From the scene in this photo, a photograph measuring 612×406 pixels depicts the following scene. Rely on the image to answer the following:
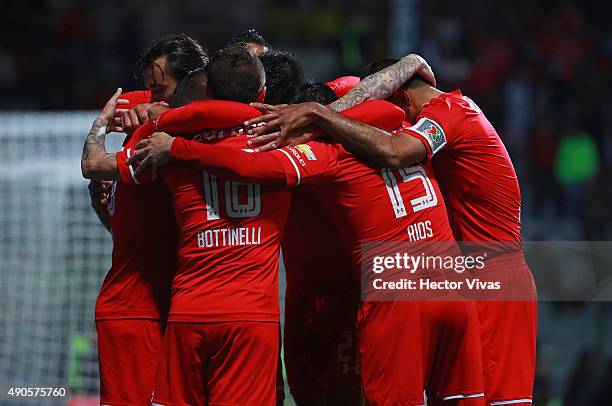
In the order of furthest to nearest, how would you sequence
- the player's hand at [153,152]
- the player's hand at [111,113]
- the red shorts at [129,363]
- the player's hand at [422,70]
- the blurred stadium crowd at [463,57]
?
the blurred stadium crowd at [463,57] < the player's hand at [422,70] < the player's hand at [111,113] < the red shorts at [129,363] < the player's hand at [153,152]

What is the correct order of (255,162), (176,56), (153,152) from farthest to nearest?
(176,56) → (153,152) → (255,162)

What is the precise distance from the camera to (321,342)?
5.30m

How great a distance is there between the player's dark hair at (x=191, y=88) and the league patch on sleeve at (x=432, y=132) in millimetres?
987

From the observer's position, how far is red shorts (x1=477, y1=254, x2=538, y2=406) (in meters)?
4.93

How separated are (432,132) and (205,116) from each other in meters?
1.09

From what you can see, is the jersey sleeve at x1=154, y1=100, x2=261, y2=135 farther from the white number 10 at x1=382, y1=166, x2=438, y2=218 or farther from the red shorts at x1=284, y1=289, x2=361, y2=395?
the red shorts at x1=284, y1=289, x2=361, y2=395

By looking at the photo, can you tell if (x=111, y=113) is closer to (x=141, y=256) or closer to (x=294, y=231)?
(x=141, y=256)

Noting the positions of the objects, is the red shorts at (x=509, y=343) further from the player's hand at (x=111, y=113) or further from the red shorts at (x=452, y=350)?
the player's hand at (x=111, y=113)

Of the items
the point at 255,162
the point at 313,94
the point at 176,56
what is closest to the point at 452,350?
the point at 255,162

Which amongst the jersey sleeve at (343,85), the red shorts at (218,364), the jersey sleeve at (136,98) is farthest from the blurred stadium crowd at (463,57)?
the red shorts at (218,364)

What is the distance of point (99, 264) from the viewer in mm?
8266

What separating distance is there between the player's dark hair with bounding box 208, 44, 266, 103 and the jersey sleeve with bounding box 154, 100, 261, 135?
0.07 meters

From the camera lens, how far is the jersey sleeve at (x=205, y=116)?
175 inches

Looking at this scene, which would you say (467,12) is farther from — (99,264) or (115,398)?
(115,398)
